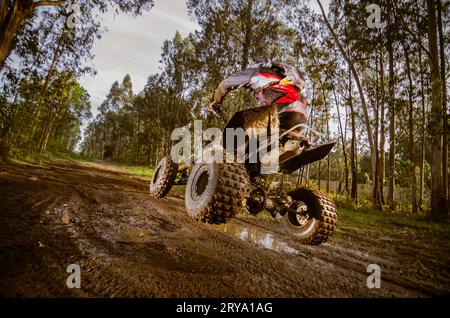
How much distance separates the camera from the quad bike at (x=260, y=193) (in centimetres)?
256

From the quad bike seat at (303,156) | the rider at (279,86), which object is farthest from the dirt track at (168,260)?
the rider at (279,86)

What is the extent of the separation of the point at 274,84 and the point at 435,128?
34.1 feet

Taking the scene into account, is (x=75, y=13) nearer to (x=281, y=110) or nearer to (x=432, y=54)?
(x=281, y=110)

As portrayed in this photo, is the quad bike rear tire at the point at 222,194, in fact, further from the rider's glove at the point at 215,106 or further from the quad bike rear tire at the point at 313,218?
the quad bike rear tire at the point at 313,218

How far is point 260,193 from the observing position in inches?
125

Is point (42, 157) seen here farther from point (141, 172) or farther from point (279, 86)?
point (279, 86)

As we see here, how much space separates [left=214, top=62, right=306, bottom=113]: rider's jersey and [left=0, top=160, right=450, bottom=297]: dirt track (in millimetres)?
2087

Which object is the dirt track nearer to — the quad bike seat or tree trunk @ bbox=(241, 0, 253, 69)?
the quad bike seat

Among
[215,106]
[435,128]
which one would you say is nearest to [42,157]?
[215,106]

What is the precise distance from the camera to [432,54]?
11.5 meters

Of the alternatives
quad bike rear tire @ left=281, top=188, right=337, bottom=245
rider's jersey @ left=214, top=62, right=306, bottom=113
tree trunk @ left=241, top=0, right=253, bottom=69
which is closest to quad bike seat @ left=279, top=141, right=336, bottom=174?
quad bike rear tire @ left=281, top=188, right=337, bottom=245

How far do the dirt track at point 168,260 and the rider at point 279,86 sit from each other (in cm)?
176

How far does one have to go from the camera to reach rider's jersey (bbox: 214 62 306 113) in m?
3.04

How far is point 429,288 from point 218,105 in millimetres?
3510
